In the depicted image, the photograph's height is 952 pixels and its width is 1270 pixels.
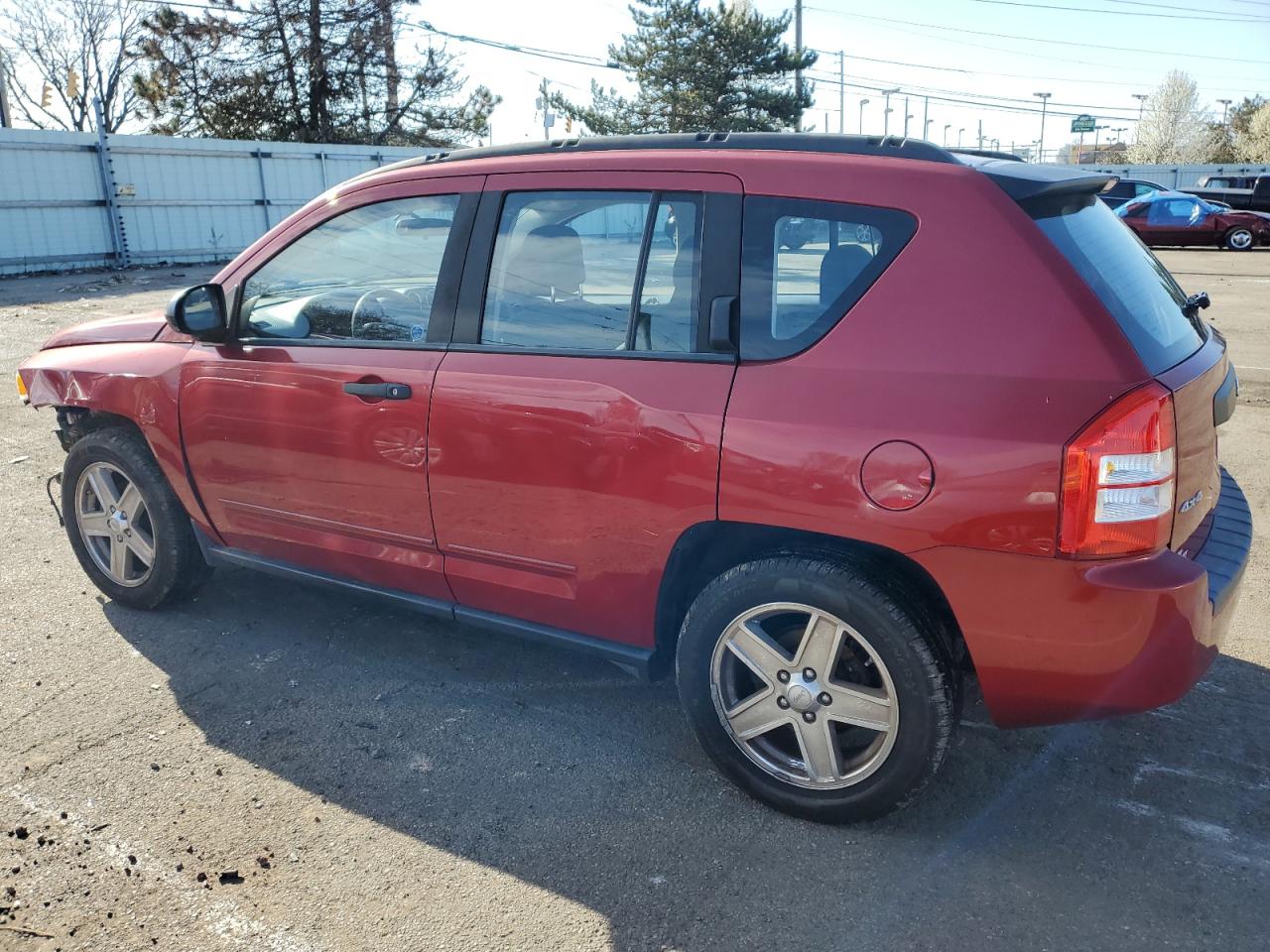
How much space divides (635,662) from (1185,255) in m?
23.6

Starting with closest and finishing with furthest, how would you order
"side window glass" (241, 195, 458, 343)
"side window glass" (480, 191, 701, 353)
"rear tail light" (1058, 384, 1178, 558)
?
"rear tail light" (1058, 384, 1178, 558), "side window glass" (480, 191, 701, 353), "side window glass" (241, 195, 458, 343)

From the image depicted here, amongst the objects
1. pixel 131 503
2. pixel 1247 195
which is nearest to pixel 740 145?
pixel 131 503

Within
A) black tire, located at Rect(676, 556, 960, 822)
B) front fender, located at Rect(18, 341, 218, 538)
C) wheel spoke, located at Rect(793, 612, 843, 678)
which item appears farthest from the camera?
front fender, located at Rect(18, 341, 218, 538)

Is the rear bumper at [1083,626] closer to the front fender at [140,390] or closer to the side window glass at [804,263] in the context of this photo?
the side window glass at [804,263]

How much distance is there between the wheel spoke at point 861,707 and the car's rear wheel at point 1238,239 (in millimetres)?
25509

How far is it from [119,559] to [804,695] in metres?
3.16

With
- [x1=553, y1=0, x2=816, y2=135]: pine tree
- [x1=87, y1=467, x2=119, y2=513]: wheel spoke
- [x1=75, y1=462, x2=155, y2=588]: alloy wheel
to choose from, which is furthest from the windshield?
[x1=553, y1=0, x2=816, y2=135]: pine tree

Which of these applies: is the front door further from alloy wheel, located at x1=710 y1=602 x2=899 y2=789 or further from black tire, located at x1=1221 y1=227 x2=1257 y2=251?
black tire, located at x1=1221 y1=227 x2=1257 y2=251

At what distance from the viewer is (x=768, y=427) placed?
277 centimetres

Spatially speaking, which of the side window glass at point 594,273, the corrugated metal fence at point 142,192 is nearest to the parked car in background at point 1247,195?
the corrugated metal fence at point 142,192

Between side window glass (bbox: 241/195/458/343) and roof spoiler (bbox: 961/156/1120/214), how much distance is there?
1.72 m

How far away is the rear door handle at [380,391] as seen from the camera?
3.42 m

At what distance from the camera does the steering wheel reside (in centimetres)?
360

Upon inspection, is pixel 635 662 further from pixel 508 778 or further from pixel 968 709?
pixel 968 709
